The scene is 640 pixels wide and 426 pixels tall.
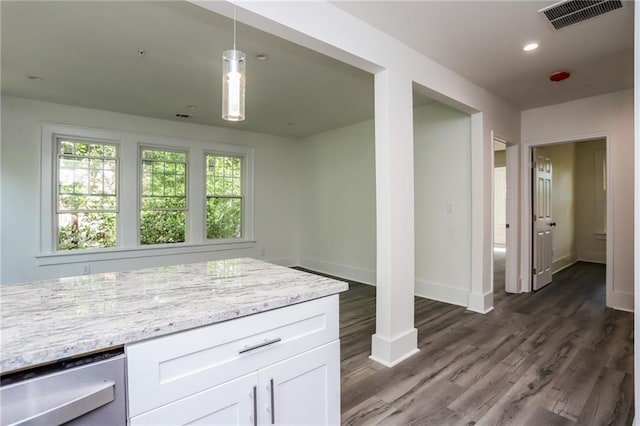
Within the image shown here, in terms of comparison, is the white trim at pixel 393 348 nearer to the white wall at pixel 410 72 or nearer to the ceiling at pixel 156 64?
the white wall at pixel 410 72

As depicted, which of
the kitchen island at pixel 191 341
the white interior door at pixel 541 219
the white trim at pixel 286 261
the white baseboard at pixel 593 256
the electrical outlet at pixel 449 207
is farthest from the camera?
the white baseboard at pixel 593 256

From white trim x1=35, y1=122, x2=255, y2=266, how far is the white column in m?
3.54

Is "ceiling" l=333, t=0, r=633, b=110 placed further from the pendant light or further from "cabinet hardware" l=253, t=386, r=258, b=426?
"cabinet hardware" l=253, t=386, r=258, b=426

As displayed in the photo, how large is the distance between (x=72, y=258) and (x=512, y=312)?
5.41 meters

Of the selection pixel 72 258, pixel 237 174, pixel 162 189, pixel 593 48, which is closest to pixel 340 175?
pixel 237 174

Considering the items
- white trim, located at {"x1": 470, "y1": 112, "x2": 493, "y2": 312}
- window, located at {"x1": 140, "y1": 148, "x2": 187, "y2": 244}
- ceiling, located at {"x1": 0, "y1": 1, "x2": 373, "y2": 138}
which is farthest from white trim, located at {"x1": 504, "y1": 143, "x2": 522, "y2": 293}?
window, located at {"x1": 140, "y1": 148, "x2": 187, "y2": 244}

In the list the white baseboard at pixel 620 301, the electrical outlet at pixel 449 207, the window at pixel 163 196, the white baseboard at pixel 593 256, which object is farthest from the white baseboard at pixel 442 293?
the white baseboard at pixel 593 256

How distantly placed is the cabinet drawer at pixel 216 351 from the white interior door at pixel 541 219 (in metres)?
4.32

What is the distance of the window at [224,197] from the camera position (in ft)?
17.7

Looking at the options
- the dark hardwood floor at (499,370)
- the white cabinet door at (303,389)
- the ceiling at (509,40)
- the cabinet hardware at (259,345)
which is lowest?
the dark hardwood floor at (499,370)

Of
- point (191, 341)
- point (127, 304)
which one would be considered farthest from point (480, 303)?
point (127, 304)

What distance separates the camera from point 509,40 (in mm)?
2574

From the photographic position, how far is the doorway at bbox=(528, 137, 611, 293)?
504 cm

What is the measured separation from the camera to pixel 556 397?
2039 mm
